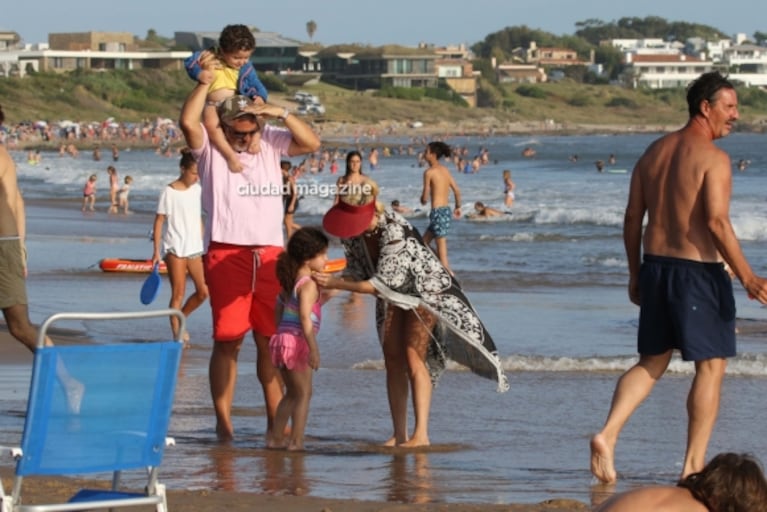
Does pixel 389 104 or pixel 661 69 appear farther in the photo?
pixel 661 69

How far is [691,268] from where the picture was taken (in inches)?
224

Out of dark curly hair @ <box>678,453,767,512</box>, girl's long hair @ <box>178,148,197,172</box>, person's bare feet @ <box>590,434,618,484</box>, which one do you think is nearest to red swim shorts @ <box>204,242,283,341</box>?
person's bare feet @ <box>590,434,618,484</box>

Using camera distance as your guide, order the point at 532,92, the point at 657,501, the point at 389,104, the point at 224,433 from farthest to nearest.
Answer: the point at 532,92
the point at 389,104
the point at 224,433
the point at 657,501

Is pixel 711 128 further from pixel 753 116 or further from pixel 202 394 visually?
pixel 753 116

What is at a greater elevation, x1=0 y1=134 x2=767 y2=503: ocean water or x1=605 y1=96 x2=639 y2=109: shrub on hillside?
x1=0 y1=134 x2=767 y2=503: ocean water

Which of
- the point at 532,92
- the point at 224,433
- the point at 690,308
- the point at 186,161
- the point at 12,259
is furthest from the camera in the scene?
the point at 532,92

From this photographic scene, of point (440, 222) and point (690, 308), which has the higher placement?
point (690, 308)

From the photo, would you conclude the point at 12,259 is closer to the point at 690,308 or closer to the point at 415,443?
the point at 415,443

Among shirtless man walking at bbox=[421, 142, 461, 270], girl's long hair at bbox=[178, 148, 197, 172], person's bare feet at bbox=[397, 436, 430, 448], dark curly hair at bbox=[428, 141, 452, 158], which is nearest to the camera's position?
person's bare feet at bbox=[397, 436, 430, 448]

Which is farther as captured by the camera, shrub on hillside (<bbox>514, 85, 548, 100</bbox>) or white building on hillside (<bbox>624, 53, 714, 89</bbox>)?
white building on hillside (<bbox>624, 53, 714, 89</bbox>)

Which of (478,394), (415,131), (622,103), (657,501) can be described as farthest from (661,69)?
(657,501)

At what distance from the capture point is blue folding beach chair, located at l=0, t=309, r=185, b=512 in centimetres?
418

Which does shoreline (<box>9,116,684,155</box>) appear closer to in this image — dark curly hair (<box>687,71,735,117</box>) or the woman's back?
dark curly hair (<box>687,71,735,117</box>)

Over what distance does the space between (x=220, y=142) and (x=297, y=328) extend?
909mm
